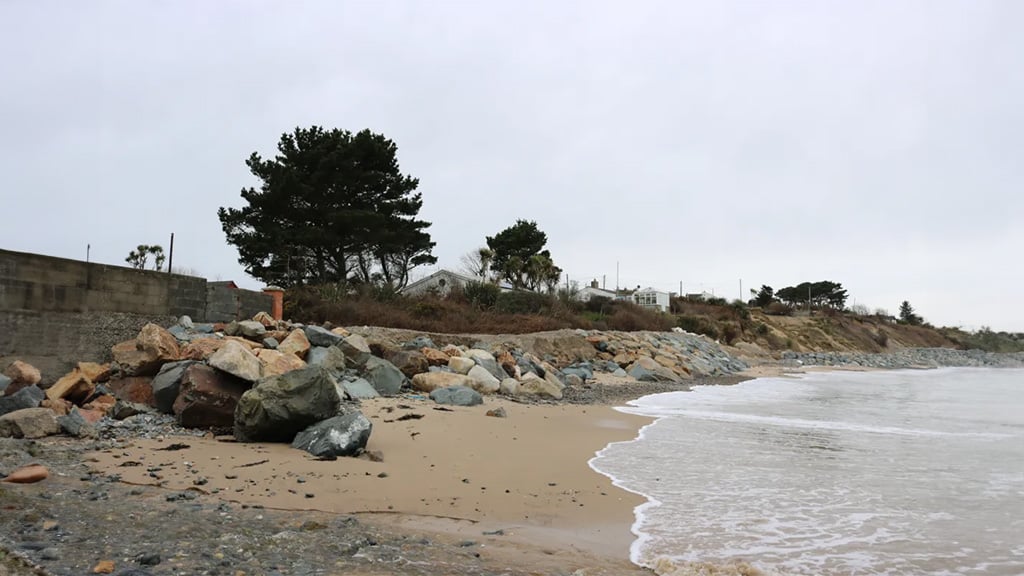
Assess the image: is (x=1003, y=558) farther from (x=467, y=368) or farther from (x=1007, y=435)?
(x=467, y=368)

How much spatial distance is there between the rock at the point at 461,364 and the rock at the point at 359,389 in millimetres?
2660

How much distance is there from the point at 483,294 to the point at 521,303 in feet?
5.50

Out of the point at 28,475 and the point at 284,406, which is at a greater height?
the point at 284,406

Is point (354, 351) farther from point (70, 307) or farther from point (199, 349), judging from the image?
point (70, 307)

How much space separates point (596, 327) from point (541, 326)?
16.6ft

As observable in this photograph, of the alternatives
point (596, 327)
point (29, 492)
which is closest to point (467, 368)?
point (29, 492)

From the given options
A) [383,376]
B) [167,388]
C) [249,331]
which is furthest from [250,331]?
[167,388]

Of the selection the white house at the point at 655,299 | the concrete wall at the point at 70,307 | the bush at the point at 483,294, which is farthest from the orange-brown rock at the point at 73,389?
the white house at the point at 655,299

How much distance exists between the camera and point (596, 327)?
27.0 meters

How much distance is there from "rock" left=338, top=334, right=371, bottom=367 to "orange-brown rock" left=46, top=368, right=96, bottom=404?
4281 mm

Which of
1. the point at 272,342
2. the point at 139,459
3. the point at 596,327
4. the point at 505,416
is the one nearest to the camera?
the point at 139,459

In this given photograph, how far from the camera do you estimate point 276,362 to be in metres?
8.63

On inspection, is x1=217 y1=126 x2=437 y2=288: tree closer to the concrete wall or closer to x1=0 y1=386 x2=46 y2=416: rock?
the concrete wall

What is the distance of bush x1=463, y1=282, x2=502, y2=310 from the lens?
1011 inches
